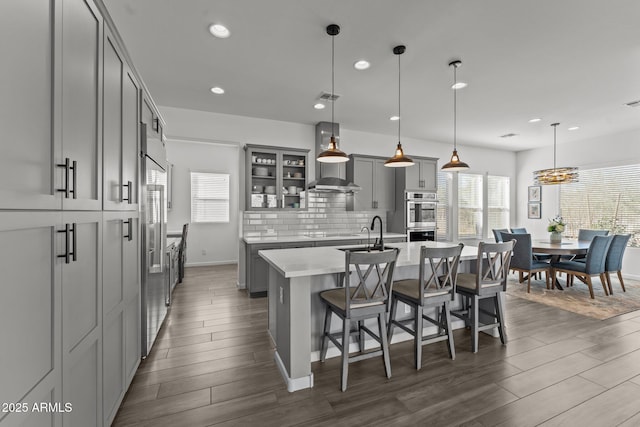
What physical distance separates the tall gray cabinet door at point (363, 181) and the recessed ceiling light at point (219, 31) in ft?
10.4

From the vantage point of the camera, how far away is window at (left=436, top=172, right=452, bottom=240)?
6703 mm

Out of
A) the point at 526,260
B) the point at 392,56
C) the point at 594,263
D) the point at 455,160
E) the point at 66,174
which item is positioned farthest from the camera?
the point at 526,260

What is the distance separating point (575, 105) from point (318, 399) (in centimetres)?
558

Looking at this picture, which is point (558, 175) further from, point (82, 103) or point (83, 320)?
point (83, 320)

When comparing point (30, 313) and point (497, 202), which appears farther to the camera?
point (497, 202)

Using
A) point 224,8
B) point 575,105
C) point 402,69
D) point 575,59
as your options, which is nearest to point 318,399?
point 224,8

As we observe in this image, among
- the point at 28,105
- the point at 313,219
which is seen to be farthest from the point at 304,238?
the point at 28,105

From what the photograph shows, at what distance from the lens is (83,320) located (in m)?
Answer: 1.37

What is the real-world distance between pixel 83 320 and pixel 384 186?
200 inches

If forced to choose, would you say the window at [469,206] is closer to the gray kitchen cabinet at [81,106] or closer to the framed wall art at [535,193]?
the framed wall art at [535,193]

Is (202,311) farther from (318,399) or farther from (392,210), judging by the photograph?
(392,210)

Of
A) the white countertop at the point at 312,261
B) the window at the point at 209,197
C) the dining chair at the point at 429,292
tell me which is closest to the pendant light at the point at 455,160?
the white countertop at the point at 312,261

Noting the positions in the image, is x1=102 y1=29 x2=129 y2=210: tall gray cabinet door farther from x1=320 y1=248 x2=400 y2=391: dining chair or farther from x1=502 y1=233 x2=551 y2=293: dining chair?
x1=502 y1=233 x2=551 y2=293: dining chair

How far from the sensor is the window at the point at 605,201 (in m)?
5.74
